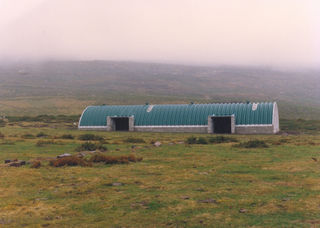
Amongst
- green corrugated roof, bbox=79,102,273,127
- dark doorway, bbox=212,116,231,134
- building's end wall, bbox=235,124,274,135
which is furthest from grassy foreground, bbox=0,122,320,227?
dark doorway, bbox=212,116,231,134

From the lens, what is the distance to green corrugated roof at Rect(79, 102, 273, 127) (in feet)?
209

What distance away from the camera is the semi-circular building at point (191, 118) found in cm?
6297

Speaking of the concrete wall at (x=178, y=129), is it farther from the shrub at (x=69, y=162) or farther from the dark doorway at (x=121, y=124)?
the shrub at (x=69, y=162)

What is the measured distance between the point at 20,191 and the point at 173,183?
638 centimetres

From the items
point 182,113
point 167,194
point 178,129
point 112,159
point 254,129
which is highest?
point 167,194

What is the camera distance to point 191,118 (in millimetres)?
66375

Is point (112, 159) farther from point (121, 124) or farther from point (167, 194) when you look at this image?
point (121, 124)

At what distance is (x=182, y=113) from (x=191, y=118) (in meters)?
2.11

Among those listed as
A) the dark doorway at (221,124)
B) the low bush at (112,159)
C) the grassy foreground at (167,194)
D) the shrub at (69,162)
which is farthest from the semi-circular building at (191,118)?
the shrub at (69,162)

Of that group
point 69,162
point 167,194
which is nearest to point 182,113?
point 69,162

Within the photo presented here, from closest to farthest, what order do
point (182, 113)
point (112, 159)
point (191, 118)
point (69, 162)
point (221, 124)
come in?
point (69, 162)
point (112, 159)
point (191, 118)
point (182, 113)
point (221, 124)

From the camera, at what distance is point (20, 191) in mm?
17891

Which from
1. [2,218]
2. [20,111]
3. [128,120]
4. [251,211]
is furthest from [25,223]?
[20,111]

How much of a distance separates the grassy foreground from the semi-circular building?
118 feet
